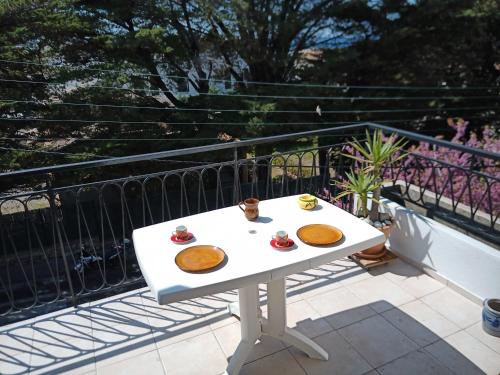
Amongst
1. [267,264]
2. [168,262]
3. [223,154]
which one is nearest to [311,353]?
[267,264]

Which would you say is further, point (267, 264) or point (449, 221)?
point (449, 221)

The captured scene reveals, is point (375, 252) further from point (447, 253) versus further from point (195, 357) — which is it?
point (195, 357)

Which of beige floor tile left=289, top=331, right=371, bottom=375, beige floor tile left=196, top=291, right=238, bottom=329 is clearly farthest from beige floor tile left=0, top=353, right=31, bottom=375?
beige floor tile left=289, top=331, right=371, bottom=375

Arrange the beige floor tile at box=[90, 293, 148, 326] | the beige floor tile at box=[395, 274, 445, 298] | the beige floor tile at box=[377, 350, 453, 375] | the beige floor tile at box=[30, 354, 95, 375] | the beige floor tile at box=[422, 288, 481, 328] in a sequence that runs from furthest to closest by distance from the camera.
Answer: the beige floor tile at box=[395, 274, 445, 298]
the beige floor tile at box=[90, 293, 148, 326]
the beige floor tile at box=[422, 288, 481, 328]
the beige floor tile at box=[30, 354, 95, 375]
the beige floor tile at box=[377, 350, 453, 375]

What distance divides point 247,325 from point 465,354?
1221 millimetres

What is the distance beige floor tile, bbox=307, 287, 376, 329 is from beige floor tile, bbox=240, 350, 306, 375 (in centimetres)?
41

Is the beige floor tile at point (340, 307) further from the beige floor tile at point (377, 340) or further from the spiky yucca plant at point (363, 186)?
the spiky yucca plant at point (363, 186)

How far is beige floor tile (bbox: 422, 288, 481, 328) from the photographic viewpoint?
220 centimetres

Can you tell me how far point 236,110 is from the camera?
9.38 m

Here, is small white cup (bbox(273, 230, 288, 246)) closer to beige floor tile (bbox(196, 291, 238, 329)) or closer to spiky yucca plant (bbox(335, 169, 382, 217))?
beige floor tile (bbox(196, 291, 238, 329))

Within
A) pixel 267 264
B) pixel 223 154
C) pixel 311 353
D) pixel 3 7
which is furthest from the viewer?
pixel 223 154

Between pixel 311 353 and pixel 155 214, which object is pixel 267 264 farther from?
pixel 155 214

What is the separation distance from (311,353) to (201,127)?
27.0 ft

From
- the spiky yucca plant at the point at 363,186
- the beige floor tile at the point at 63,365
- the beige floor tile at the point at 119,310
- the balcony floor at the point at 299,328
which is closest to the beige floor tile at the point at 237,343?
the balcony floor at the point at 299,328
